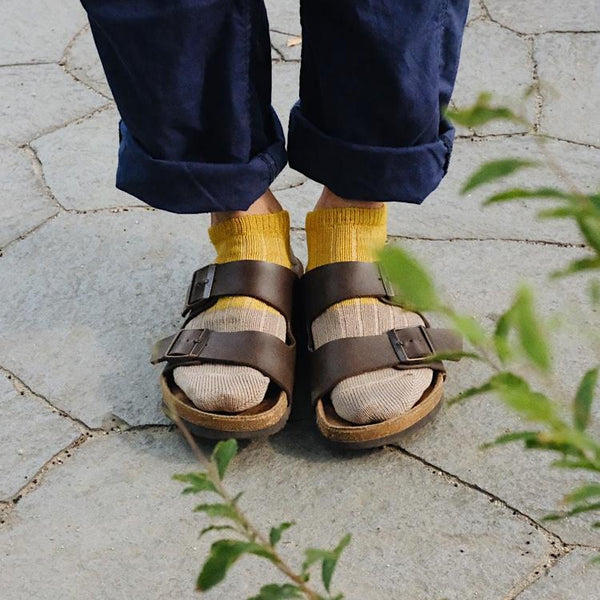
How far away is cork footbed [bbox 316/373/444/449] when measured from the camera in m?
1.32

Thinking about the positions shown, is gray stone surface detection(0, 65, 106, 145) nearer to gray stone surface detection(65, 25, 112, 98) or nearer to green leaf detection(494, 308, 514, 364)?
gray stone surface detection(65, 25, 112, 98)

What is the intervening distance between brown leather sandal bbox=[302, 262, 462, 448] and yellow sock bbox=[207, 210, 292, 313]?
72 millimetres

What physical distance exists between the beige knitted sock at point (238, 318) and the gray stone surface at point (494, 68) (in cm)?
86

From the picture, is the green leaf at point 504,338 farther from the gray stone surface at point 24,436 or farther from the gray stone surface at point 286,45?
the gray stone surface at point 286,45

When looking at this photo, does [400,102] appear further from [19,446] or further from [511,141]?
[511,141]

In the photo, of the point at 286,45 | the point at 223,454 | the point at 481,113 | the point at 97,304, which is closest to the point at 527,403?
the point at 481,113

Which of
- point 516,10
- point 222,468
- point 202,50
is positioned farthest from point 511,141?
point 222,468

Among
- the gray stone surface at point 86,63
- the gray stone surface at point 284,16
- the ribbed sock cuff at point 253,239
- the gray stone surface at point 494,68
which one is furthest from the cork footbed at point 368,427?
the gray stone surface at point 284,16

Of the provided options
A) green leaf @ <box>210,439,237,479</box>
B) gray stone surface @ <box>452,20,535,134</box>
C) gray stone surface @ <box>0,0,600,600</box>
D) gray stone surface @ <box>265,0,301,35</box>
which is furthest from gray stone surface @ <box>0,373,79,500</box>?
gray stone surface @ <box>265,0,301,35</box>

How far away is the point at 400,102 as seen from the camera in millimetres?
1339

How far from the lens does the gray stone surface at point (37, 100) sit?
2.29 m

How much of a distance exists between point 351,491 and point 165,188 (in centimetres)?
50

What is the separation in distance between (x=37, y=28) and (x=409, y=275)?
2.56m

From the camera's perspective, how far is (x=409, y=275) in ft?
1.20
